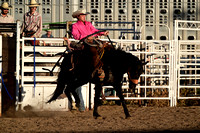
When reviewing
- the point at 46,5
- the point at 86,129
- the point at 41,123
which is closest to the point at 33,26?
the point at 41,123

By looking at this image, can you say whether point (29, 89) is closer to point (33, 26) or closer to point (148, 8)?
point (33, 26)

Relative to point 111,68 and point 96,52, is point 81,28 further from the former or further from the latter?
point 111,68

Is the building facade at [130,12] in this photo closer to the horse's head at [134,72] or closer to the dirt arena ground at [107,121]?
the dirt arena ground at [107,121]

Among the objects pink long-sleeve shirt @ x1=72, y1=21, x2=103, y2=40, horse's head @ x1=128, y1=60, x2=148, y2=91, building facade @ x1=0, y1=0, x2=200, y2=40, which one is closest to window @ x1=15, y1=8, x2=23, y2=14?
building facade @ x1=0, y1=0, x2=200, y2=40

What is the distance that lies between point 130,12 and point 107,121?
51.6 ft

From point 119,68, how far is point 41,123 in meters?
1.99

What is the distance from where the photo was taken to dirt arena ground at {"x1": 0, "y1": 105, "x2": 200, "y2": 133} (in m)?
8.25

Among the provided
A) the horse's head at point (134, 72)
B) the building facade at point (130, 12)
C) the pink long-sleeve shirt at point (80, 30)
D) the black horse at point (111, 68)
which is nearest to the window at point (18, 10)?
the building facade at point (130, 12)

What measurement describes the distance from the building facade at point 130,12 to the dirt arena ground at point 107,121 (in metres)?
13.0

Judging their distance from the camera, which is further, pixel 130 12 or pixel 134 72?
pixel 130 12

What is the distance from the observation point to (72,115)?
10781 millimetres

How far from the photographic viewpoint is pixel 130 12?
970 inches

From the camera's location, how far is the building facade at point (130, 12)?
24.5m

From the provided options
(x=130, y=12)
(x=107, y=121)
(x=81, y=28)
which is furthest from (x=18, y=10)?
(x=107, y=121)
